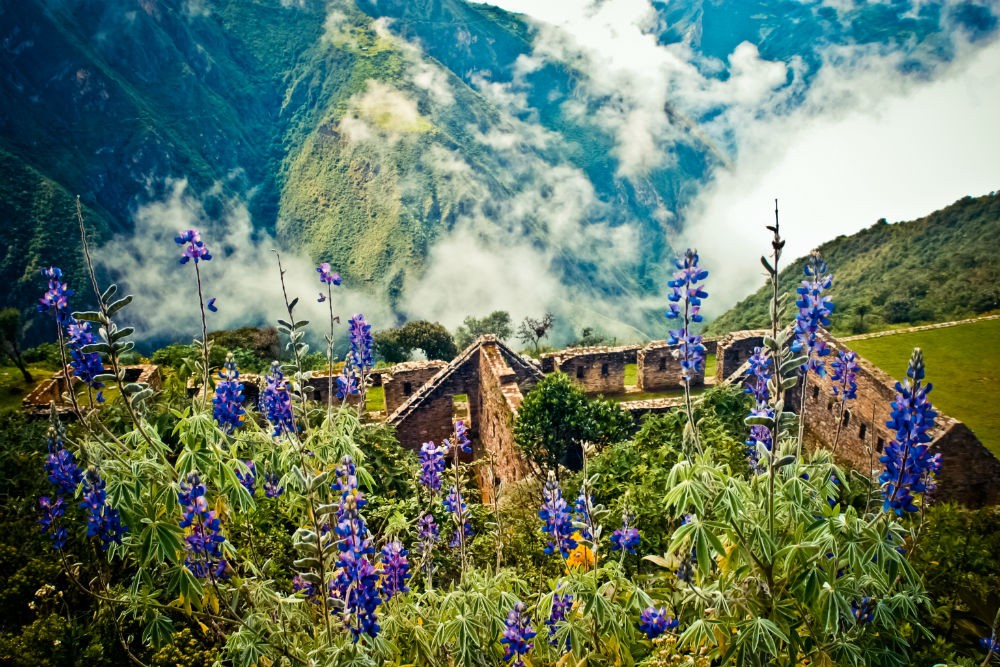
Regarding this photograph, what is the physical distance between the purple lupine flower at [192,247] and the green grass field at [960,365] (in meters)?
20.5

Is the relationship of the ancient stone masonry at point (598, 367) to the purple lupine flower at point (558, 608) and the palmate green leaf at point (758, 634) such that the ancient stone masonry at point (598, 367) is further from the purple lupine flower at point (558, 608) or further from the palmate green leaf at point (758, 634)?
the palmate green leaf at point (758, 634)

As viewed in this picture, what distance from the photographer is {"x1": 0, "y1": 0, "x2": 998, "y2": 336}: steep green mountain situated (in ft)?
294

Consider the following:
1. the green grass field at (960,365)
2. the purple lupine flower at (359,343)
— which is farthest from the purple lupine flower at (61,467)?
the green grass field at (960,365)

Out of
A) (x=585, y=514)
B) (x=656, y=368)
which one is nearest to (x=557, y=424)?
(x=585, y=514)

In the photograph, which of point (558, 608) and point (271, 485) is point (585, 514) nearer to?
point (558, 608)

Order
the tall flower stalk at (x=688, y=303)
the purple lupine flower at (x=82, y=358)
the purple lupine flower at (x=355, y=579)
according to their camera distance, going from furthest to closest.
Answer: the purple lupine flower at (x=82, y=358) < the tall flower stalk at (x=688, y=303) < the purple lupine flower at (x=355, y=579)

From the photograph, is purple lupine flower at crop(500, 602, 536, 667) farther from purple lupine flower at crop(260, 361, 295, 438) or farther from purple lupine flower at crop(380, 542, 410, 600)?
purple lupine flower at crop(260, 361, 295, 438)

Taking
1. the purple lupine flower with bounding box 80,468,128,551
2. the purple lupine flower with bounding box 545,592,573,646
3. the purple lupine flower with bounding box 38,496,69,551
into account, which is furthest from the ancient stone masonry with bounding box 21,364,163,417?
the purple lupine flower with bounding box 545,592,573,646

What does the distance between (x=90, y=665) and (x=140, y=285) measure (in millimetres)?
89852

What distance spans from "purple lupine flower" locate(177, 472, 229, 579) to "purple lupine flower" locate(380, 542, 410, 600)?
3.56ft

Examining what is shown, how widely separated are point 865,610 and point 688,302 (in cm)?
206

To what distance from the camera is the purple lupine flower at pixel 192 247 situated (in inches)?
170

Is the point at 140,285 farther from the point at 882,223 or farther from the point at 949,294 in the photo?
the point at 882,223

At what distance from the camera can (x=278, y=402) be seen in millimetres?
4965
